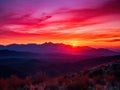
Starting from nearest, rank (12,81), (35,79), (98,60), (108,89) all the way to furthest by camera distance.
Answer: (108,89), (12,81), (35,79), (98,60)

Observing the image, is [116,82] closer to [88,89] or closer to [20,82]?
[88,89]

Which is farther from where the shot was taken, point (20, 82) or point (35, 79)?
point (35, 79)

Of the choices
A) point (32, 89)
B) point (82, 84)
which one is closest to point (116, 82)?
point (82, 84)

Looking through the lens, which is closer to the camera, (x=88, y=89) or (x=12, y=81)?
(x=88, y=89)

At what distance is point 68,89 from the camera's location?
51.8 ft

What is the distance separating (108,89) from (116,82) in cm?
307

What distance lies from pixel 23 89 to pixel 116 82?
20.0 ft

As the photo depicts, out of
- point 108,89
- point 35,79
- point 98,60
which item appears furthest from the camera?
point 98,60

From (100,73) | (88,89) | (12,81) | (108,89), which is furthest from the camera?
(100,73)

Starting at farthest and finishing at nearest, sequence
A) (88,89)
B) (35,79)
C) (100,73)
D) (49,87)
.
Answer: (35,79) < (100,73) < (49,87) < (88,89)

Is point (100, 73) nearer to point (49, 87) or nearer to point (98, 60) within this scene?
point (49, 87)

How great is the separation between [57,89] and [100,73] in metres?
8.55

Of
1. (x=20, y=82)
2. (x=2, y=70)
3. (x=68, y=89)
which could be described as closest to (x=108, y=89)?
(x=68, y=89)

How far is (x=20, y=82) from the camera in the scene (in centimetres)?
2105
